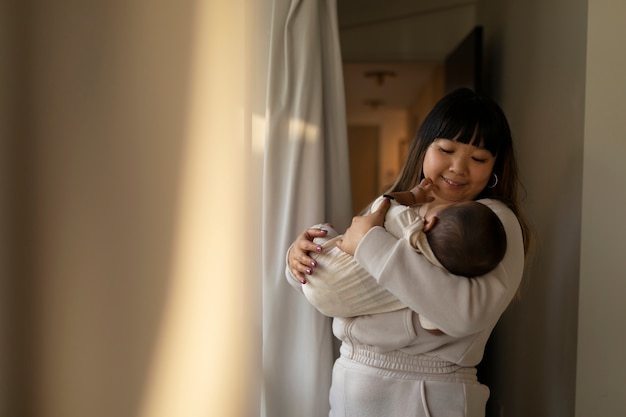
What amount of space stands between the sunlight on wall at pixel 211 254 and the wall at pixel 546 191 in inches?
31.3

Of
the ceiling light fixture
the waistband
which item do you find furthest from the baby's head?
the ceiling light fixture

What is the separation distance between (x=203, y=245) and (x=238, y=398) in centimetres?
42

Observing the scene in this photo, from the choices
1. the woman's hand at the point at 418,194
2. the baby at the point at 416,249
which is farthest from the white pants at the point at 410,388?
the woman's hand at the point at 418,194

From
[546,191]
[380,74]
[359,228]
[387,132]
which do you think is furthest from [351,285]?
[387,132]

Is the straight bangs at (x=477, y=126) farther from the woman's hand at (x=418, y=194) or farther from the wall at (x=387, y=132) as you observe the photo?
the wall at (x=387, y=132)

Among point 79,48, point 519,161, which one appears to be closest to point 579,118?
point 519,161

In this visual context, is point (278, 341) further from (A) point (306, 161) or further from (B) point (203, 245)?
(A) point (306, 161)

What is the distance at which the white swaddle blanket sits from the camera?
131cm

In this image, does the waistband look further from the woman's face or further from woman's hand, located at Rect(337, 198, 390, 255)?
the woman's face

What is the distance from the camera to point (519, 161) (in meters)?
2.39

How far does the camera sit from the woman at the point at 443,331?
4.27ft

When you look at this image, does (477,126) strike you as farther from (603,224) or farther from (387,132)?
(387,132)

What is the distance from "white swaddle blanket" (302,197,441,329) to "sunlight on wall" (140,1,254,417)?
410 millimetres

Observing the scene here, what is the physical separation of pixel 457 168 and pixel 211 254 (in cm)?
69
